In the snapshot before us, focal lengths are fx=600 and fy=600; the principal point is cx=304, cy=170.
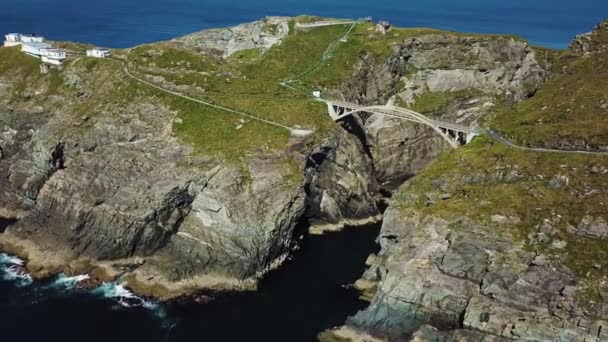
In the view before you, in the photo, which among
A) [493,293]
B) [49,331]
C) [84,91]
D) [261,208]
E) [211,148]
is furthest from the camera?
[84,91]

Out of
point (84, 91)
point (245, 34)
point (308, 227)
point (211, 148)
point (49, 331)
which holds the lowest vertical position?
point (49, 331)

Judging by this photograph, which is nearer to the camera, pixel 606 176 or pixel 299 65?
pixel 606 176

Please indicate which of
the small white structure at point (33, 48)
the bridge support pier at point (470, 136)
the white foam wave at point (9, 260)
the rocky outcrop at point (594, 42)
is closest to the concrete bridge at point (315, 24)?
the rocky outcrop at point (594, 42)

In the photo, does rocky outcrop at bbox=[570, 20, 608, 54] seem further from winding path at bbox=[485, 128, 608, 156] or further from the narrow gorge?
winding path at bbox=[485, 128, 608, 156]

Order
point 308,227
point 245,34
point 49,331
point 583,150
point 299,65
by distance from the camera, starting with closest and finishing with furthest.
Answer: point 49,331 → point 583,150 → point 308,227 → point 299,65 → point 245,34

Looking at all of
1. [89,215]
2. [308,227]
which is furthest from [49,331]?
[308,227]

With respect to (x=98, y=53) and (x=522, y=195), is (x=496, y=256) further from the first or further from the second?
(x=98, y=53)

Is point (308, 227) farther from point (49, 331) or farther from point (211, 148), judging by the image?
point (49, 331)
